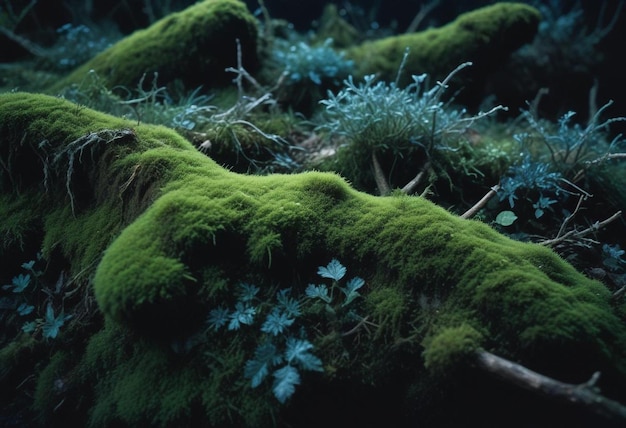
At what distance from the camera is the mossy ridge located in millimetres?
4762

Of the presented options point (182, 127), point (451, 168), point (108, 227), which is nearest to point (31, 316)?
point (108, 227)

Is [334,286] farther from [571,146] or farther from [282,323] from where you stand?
[571,146]

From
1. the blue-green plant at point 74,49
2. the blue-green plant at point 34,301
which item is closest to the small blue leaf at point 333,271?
the blue-green plant at point 34,301

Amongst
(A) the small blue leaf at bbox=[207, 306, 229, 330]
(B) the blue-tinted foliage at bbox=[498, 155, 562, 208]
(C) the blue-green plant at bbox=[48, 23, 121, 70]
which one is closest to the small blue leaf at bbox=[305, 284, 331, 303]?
(A) the small blue leaf at bbox=[207, 306, 229, 330]

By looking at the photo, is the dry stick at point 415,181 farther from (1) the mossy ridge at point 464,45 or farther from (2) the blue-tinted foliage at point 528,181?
(1) the mossy ridge at point 464,45

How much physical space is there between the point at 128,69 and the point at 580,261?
4.55 metres

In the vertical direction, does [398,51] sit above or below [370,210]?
below

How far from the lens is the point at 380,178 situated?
3.14 m

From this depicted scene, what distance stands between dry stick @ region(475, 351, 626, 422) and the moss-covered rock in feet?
13.3

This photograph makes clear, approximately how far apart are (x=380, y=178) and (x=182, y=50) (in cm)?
279

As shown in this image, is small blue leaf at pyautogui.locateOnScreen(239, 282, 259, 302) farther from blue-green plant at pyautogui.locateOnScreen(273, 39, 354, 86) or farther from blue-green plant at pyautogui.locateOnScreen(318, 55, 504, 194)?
blue-green plant at pyautogui.locateOnScreen(273, 39, 354, 86)

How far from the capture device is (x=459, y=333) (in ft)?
5.68

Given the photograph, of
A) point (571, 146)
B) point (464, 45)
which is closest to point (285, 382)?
point (571, 146)

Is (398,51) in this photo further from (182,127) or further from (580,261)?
(580,261)
